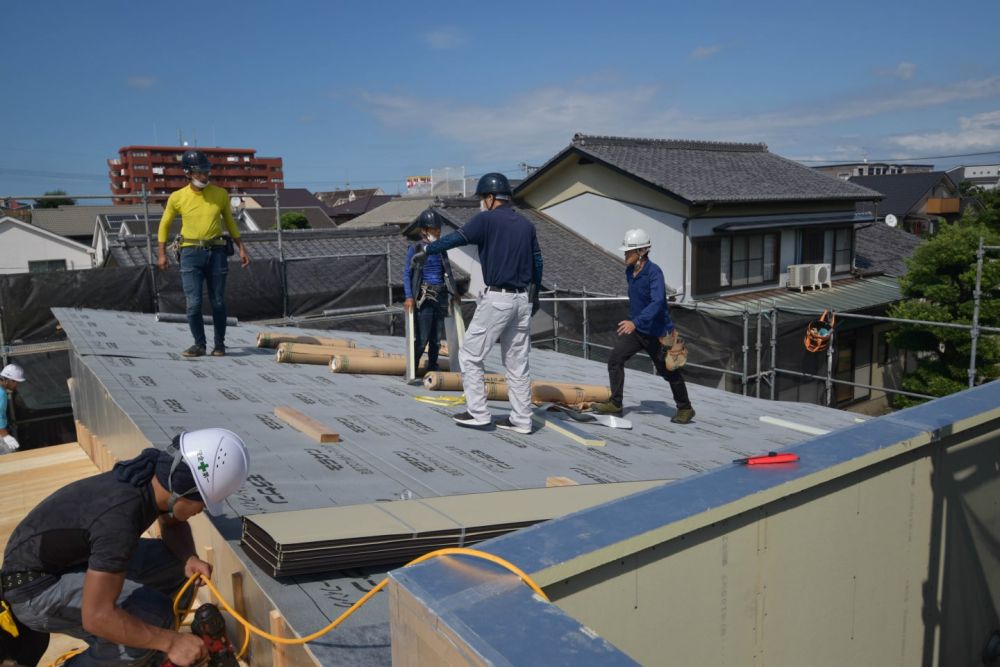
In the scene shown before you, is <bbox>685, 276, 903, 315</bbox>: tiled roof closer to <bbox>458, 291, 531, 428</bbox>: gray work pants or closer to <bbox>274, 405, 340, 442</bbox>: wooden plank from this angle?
<bbox>458, 291, 531, 428</bbox>: gray work pants

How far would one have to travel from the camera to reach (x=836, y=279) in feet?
66.1

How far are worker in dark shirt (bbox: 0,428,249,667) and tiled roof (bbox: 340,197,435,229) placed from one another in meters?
33.5

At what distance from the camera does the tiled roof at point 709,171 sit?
17.4 metres

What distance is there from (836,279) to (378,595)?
20.4 m

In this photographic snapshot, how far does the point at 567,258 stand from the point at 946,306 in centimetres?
818

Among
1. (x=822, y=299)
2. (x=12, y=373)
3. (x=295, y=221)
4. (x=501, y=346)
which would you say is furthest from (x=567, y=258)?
(x=295, y=221)

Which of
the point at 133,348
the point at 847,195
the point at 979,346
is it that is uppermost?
the point at 847,195

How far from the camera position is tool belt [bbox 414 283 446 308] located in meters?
6.66

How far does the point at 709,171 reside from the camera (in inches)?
760

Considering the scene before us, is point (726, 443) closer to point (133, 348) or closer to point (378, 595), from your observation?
point (378, 595)

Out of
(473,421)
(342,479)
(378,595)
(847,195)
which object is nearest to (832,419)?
(473,421)

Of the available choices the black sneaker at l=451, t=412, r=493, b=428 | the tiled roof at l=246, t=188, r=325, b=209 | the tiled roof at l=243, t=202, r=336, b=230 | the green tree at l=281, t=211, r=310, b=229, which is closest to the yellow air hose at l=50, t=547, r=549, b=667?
the black sneaker at l=451, t=412, r=493, b=428

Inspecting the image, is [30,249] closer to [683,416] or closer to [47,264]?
[47,264]

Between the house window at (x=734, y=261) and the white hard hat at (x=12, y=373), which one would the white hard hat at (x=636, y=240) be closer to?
the white hard hat at (x=12, y=373)
